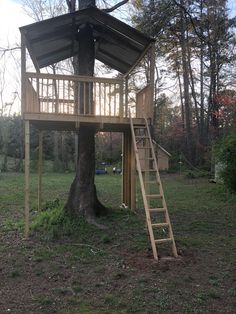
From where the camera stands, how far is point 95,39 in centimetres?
928

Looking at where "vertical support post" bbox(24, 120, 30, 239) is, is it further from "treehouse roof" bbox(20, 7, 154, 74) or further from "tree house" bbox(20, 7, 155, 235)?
"treehouse roof" bbox(20, 7, 154, 74)

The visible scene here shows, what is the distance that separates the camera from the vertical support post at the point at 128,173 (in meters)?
9.96

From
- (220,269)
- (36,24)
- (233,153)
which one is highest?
(36,24)

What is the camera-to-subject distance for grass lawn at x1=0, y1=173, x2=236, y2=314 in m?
4.36

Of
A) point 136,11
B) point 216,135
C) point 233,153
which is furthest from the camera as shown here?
point 216,135

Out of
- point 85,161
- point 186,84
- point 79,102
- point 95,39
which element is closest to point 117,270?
point 85,161

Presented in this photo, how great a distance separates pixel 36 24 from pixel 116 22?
5.46 ft

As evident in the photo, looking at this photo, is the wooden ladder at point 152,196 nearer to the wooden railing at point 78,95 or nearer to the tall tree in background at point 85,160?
the wooden railing at point 78,95

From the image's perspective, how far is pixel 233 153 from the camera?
12.3 m

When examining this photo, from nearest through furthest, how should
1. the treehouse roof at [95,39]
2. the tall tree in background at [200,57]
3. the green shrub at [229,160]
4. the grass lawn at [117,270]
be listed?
the grass lawn at [117,270] → the treehouse roof at [95,39] → the green shrub at [229,160] → the tall tree in background at [200,57]

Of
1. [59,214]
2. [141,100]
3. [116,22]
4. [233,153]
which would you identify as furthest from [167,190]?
[116,22]

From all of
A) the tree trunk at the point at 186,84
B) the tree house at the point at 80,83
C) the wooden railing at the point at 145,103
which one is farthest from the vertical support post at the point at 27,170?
the tree trunk at the point at 186,84

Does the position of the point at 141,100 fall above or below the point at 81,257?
above

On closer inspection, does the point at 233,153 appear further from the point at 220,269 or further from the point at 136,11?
the point at 136,11
